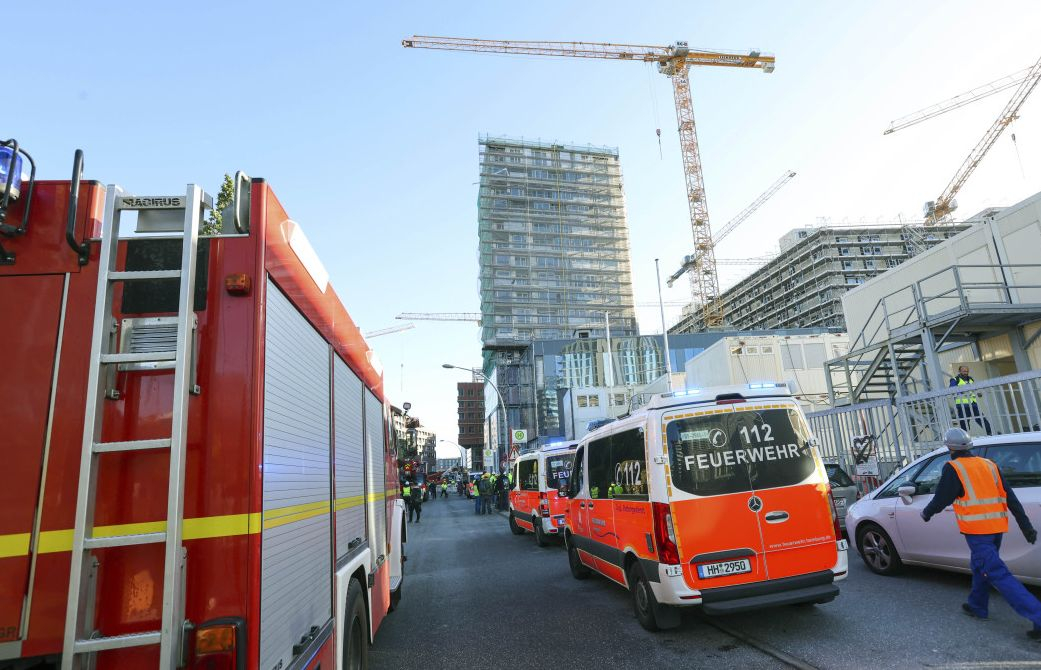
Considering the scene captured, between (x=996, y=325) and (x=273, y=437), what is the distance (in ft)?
55.9

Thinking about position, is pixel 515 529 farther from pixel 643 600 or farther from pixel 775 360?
pixel 775 360

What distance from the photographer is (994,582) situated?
471 centimetres

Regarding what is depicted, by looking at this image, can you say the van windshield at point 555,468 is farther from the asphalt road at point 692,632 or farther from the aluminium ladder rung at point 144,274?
the aluminium ladder rung at point 144,274

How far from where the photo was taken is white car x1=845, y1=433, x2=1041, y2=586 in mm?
5398

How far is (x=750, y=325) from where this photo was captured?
10944 cm

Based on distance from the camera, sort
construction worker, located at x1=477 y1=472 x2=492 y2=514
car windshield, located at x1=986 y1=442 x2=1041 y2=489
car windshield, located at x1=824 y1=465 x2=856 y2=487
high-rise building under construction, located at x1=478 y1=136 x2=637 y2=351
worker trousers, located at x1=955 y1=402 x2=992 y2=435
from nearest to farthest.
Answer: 1. car windshield, located at x1=986 y1=442 x2=1041 y2=489
2. worker trousers, located at x1=955 y1=402 x2=992 y2=435
3. car windshield, located at x1=824 y1=465 x2=856 y2=487
4. construction worker, located at x1=477 y1=472 x2=492 y2=514
5. high-rise building under construction, located at x1=478 y1=136 x2=637 y2=351

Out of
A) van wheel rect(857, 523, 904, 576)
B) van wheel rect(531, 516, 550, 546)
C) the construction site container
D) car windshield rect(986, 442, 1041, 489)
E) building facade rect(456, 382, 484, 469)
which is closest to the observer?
car windshield rect(986, 442, 1041, 489)

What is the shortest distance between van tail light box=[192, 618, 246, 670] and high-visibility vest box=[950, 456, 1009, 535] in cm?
584

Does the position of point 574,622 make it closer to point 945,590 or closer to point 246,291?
point 945,590

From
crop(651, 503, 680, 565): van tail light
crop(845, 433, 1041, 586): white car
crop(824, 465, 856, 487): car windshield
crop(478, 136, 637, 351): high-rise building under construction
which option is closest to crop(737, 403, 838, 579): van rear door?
crop(651, 503, 680, 565): van tail light

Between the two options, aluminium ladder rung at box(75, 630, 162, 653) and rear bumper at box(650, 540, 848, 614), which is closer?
aluminium ladder rung at box(75, 630, 162, 653)

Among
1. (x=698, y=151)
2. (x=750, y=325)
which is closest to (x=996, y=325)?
(x=698, y=151)

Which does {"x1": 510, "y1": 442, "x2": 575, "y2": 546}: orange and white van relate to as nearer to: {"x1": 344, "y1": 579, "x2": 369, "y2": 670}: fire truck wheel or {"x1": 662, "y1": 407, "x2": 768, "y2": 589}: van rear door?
{"x1": 662, "y1": 407, "x2": 768, "y2": 589}: van rear door

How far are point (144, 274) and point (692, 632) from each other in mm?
5462
